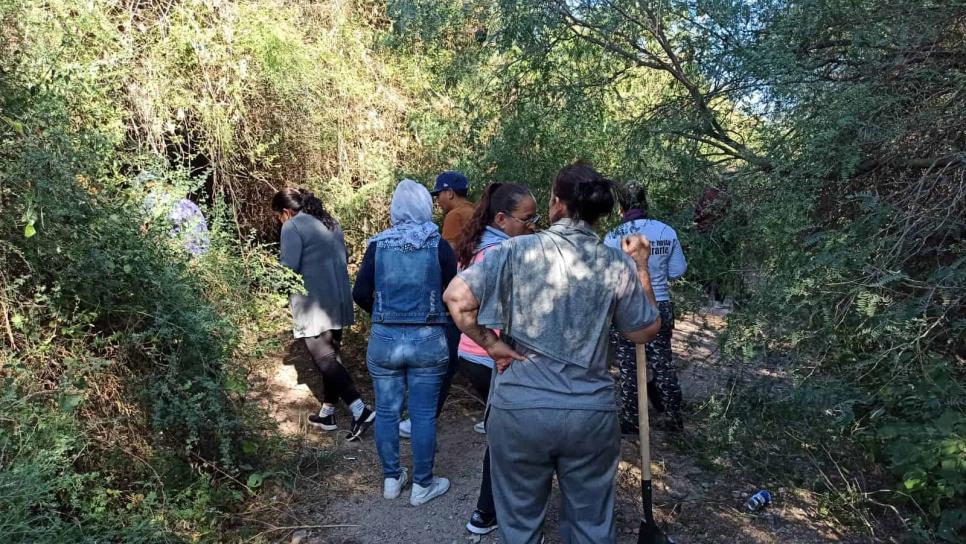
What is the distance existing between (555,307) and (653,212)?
2.37 meters

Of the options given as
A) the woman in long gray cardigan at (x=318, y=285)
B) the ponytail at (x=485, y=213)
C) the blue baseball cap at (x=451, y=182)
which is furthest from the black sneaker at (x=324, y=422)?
the ponytail at (x=485, y=213)

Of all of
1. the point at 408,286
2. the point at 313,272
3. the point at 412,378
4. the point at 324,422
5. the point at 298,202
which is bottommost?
the point at 324,422

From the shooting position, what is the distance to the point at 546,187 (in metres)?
5.36

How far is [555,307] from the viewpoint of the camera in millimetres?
2385

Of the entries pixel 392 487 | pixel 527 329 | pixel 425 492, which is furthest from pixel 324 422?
pixel 527 329

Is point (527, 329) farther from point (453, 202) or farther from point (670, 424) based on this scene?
point (670, 424)

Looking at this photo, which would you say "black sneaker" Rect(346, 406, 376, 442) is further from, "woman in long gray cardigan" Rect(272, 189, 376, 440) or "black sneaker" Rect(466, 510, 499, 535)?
"black sneaker" Rect(466, 510, 499, 535)

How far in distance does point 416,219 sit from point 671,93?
2213 millimetres

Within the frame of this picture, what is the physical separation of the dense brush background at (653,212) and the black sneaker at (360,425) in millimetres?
735

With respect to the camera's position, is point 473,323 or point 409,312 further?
point 409,312

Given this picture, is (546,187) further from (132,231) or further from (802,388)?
(132,231)

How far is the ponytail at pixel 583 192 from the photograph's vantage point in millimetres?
2438

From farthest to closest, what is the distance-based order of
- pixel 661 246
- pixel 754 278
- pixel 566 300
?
pixel 661 246
pixel 754 278
pixel 566 300

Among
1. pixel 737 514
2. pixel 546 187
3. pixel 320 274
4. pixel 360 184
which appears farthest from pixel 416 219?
pixel 360 184
